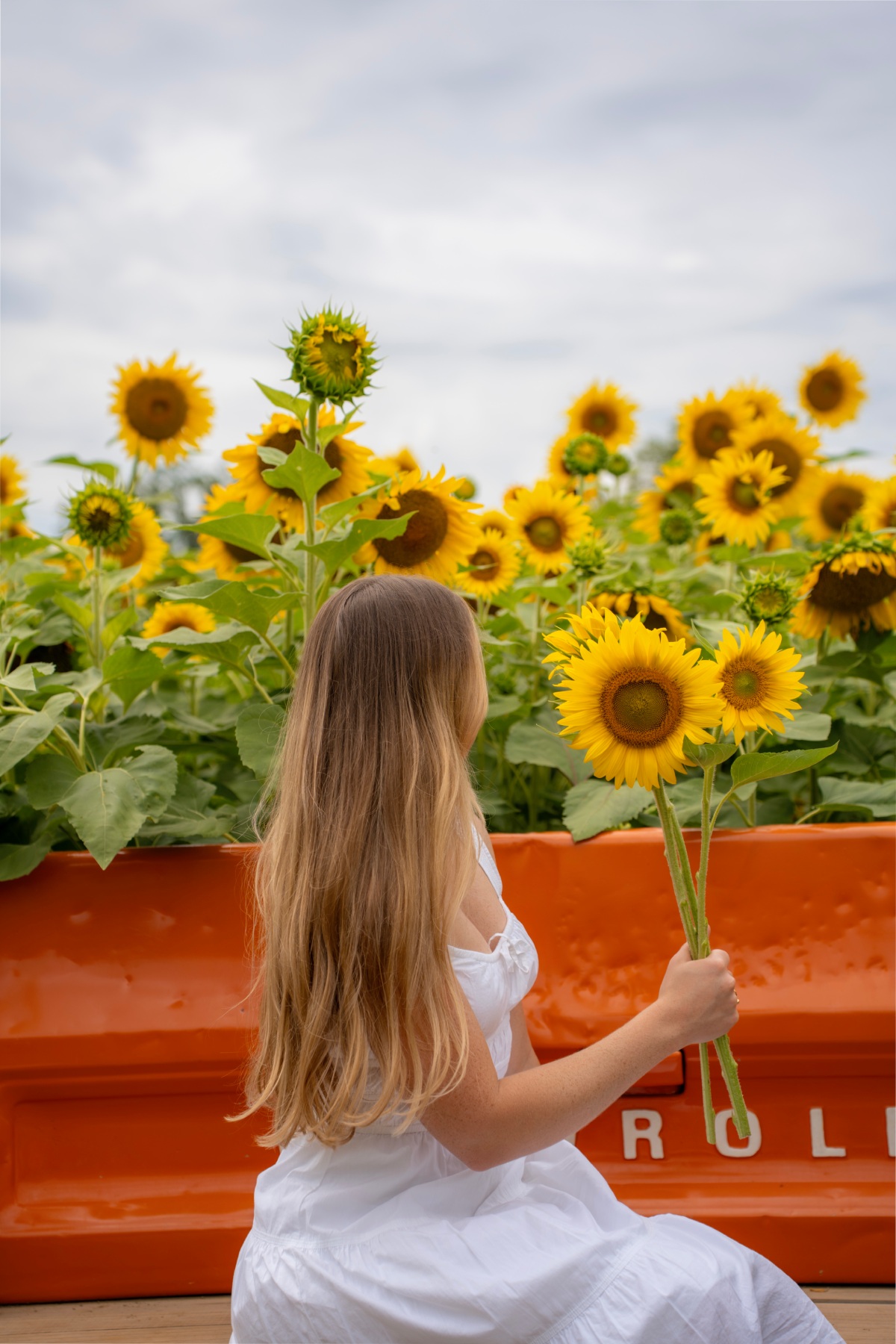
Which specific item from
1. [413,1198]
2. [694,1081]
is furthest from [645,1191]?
[413,1198]

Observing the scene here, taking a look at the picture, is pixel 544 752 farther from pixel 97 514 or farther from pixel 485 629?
pixel 97 514

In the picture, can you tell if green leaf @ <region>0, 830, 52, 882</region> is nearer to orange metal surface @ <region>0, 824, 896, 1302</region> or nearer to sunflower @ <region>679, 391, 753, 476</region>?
orange metal surface @ <region>0, 824, 896, 1302</region>

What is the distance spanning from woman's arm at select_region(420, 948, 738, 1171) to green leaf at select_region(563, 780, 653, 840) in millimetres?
454

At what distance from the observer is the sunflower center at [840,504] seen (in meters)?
2.70

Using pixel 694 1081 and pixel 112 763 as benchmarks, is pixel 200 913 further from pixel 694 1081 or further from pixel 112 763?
pixel 694 1081

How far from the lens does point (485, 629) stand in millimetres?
2336

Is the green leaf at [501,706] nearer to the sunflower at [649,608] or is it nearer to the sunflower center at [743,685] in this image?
the sunflower at [649,608]

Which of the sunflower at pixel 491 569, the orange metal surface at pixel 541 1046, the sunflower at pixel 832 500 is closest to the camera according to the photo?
the orange metal surface at pixel 541 1046

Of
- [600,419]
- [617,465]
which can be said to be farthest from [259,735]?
[600,419]

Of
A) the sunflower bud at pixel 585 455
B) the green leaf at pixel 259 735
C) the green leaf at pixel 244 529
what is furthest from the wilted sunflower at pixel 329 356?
the sunflower bud at pixel 585 455

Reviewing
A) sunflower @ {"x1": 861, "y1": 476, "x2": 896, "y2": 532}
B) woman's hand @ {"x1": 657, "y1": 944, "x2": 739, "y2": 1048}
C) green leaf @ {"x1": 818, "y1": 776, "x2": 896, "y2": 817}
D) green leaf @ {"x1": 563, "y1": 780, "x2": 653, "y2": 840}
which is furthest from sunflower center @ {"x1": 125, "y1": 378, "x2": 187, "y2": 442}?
woman's hand @ {"x1": 657, "y1": 944, "x2": 739, "y2": 1048}

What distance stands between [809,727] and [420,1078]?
0.93m

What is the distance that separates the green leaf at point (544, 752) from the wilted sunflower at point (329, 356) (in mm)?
650

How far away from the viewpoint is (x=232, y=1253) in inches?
65.4
